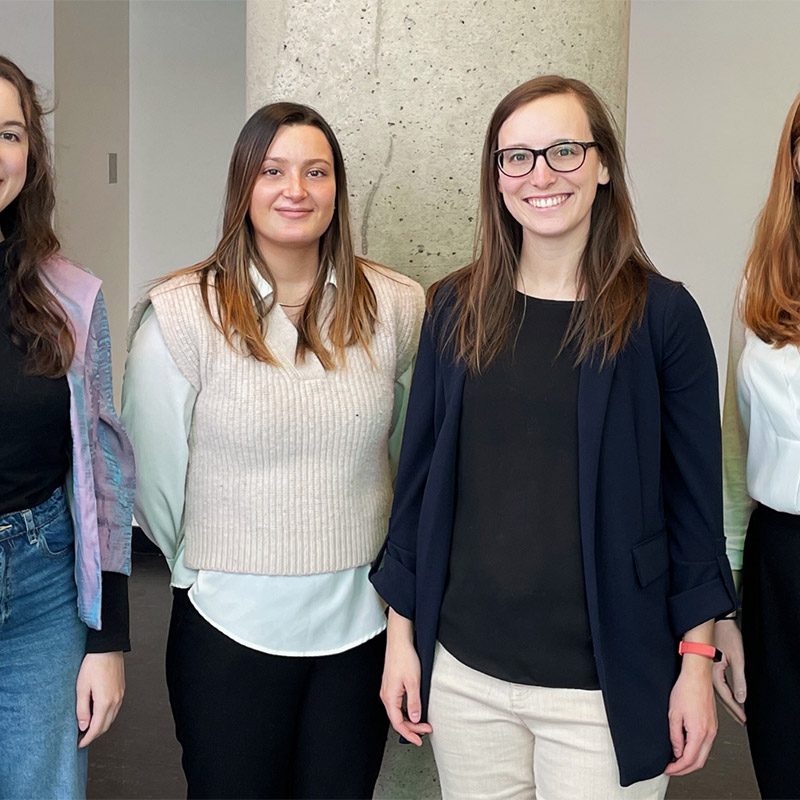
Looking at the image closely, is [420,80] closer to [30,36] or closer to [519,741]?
[519,741]

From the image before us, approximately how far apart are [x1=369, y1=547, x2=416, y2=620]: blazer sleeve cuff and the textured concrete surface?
0.79 m

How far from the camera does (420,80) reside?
2.44 metres

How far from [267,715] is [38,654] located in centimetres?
42

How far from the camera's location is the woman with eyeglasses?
1.80 meters

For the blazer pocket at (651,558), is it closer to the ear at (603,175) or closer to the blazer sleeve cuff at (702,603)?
the blazer sleeve cuff at (702,603)

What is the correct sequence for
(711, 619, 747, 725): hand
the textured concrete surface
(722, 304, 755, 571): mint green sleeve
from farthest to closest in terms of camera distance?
the textured concrete surface, (722, 304, 755, 571): mint green sleeve, (711, 619, 747, 725): hand

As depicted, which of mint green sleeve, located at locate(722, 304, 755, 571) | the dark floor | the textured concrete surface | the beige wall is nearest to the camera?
mint green sleeve, located at locate(722, 304, 755, 571)

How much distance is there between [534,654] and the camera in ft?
5.93

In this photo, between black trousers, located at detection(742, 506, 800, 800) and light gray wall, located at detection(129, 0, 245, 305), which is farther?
light gray wall, located at detection(129, 0, 245, 305)

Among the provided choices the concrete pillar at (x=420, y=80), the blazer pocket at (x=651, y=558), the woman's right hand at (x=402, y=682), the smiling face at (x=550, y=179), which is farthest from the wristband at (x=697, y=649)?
the concrete pillar at (x=420, y=80)

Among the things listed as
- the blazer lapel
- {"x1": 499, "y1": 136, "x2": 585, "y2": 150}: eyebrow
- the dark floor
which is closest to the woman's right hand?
the blazer lapel

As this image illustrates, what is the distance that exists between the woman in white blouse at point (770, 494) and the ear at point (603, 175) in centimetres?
36

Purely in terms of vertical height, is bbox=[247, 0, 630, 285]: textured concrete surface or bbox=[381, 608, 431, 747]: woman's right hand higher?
bbox=[247, 0, 630, 285]: textured concrete surface

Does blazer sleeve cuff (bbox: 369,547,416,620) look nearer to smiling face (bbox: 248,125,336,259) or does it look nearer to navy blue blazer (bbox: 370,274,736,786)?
navy blue blazer (bbox: 370,274,736,786)
